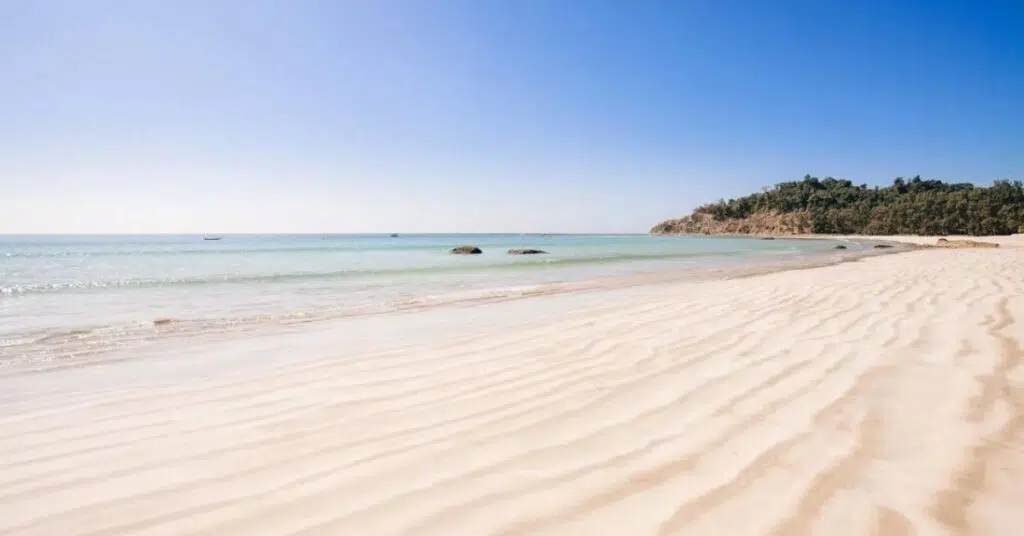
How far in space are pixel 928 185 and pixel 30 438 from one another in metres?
165

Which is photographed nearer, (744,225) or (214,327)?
(214,327)

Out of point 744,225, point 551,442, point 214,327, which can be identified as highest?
point 744,225

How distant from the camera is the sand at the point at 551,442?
2004 mm

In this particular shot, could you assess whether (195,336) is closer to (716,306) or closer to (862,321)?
(716,306)

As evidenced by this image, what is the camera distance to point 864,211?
96250 mm

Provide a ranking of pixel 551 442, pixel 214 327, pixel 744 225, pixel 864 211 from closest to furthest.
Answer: pixel 551 442 → pixel 214 327 → pixel 864 211 → pixel 744 225

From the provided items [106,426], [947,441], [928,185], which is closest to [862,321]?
[947,441]

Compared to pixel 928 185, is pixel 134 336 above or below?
below

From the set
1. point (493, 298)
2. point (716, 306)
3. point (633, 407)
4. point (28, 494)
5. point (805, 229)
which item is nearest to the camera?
point (28, 494)

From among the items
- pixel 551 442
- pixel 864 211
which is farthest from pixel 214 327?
pixel 864 211

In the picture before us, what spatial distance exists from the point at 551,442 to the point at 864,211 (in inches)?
4520

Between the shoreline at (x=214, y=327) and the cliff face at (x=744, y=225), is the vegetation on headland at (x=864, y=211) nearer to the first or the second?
the cliff face at (x=744, y=225)

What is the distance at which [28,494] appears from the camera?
232 cm

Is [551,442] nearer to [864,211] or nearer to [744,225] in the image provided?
[864,211]
